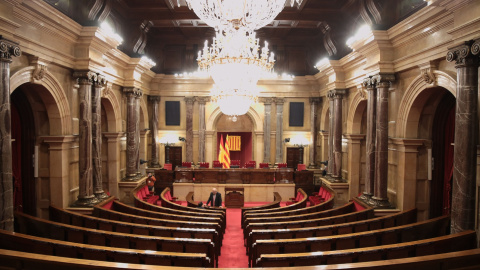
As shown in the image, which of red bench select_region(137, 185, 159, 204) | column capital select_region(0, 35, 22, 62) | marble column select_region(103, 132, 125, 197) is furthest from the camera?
red bench select_region(137, 185, 159, 204)

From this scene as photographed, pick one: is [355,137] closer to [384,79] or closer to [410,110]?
[384,79]

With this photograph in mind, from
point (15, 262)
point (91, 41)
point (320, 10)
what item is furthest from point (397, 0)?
point (15, 262)

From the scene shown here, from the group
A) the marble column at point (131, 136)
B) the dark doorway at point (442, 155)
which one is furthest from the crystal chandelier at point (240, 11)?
the marble column at point (131, 136)

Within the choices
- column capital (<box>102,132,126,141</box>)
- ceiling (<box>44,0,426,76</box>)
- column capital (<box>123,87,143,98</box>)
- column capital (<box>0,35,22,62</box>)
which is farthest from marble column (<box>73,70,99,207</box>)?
column capital (<box>123,87,143,98</box>)

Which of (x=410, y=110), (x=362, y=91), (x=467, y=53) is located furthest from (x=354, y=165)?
(x=467, y=53)

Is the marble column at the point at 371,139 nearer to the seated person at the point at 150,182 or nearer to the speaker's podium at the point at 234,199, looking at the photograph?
the speaker's podium at the point at 234,199

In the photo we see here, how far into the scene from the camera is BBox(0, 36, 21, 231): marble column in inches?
239

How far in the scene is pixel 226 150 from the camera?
635 inches

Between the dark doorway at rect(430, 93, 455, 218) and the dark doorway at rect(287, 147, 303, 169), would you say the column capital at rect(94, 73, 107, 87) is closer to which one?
the dark doorway at rect(430, 93, 455, 218)

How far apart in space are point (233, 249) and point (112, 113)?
23.6 feet

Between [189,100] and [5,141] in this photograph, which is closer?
[5,141]

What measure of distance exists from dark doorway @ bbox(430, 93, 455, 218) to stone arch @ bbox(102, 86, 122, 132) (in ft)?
34.3

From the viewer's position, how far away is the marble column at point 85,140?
9172 millimetres

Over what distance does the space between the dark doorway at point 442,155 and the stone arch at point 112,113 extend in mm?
10465
